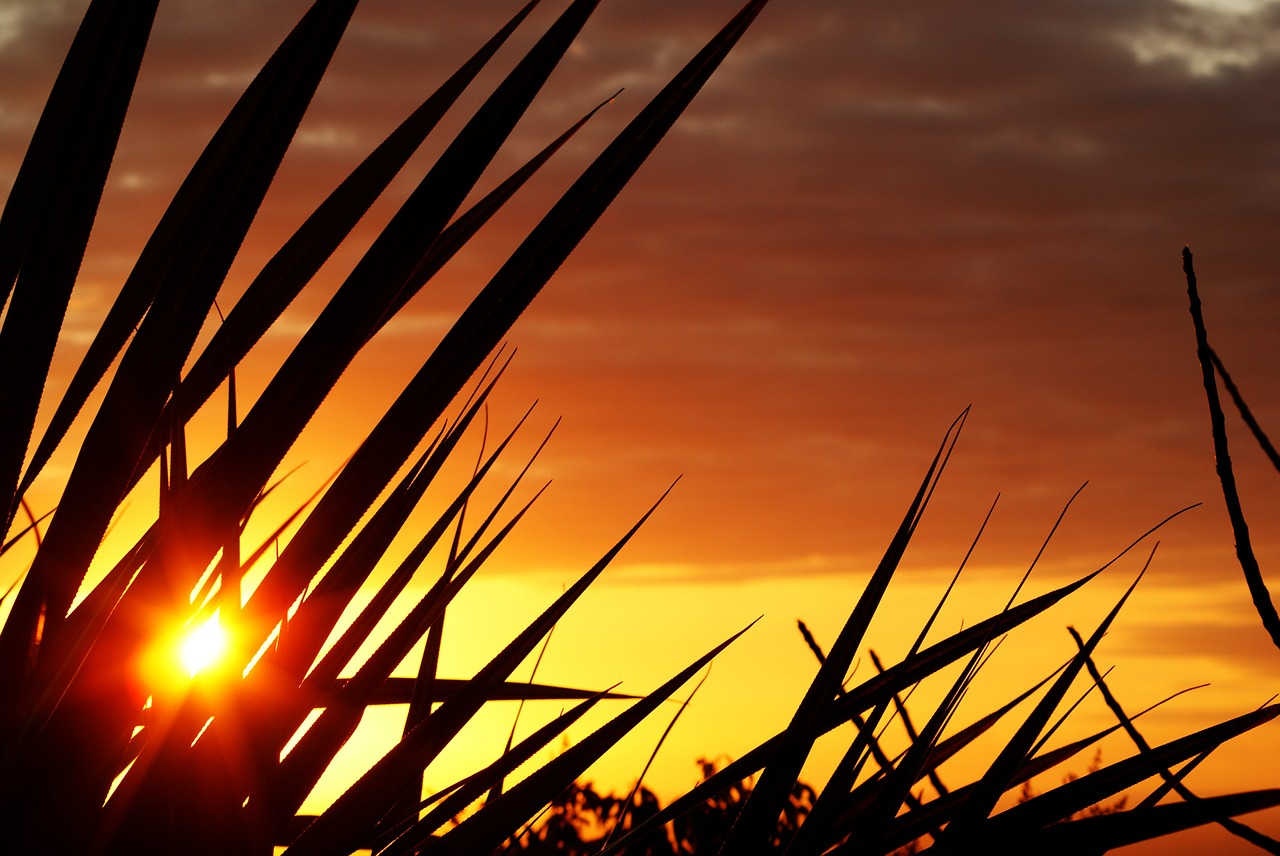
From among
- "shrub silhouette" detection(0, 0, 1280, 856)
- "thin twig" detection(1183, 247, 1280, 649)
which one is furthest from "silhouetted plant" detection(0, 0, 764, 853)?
"thin twig" detection(1183, 247, 1280, 649)

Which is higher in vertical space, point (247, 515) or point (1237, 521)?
point (247, 515)

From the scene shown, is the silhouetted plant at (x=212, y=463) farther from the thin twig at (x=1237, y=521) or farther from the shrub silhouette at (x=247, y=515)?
the thin twig at (x=1237, y=521)

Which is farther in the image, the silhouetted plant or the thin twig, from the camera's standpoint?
the thin twig

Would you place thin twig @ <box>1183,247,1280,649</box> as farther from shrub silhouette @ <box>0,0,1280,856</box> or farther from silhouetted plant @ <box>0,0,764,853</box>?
silhouetted plant @ <box>0,0,764,853</box>

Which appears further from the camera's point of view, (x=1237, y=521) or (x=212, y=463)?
(x=1237, y=521)

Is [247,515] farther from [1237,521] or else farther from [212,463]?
[1237,521]

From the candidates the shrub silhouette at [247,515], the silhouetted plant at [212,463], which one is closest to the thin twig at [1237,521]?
the shrub silhouette at [247,515]

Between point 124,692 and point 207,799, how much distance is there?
74 mm

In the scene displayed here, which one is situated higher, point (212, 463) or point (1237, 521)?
point (212, 463)

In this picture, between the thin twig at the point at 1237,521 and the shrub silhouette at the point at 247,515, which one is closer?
the shrub silhouette at the point at 247,515

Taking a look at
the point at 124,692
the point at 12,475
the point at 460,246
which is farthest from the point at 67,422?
the point at 460,246

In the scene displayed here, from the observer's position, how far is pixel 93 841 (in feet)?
2.12

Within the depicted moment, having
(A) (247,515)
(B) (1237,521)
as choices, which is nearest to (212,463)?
(A) (247,515)

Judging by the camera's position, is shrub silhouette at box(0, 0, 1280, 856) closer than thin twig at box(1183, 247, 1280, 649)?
Yes
